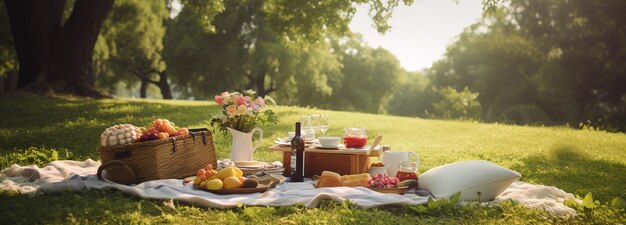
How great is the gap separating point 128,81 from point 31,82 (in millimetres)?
23085

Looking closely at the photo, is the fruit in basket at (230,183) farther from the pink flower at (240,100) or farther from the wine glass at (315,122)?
the wine glass at (315,122)

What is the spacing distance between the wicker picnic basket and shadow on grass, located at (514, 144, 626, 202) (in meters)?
4.61

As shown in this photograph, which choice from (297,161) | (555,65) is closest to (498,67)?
(555,65)

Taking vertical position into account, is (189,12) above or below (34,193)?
above

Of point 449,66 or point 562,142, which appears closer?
point 562,142

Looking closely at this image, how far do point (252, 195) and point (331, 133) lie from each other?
6.58m

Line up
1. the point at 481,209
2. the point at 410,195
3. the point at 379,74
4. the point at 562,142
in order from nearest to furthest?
1. the point at 481,209
2. the point at 410,195
3. the point at 562,142
4. the point at 379,74

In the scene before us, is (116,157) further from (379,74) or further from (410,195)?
(379,74)

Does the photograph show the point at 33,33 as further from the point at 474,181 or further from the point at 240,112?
the point at 474,181

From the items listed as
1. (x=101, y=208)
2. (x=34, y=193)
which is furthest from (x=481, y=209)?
(x=34, y=193)

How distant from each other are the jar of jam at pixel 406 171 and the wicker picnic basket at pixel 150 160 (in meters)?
2.47

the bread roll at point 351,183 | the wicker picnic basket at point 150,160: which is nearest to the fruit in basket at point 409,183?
the bread roll at point 351,183

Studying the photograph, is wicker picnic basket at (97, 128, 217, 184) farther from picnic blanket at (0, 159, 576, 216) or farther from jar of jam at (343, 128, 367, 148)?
jar of jam at (343, 128, 367, 148)

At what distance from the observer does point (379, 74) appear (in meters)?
45.4
